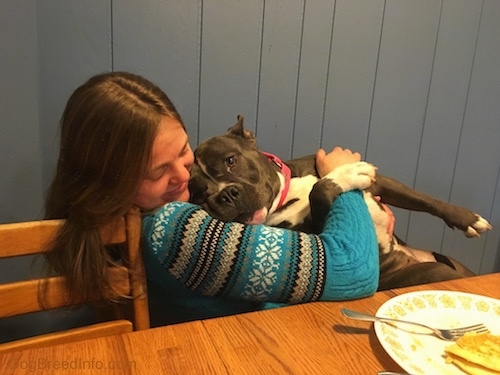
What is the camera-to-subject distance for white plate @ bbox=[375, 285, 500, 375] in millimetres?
907

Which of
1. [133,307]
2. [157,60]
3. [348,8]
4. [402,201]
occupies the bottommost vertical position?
[133,307]

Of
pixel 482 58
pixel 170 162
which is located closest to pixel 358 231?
pixel 170 162

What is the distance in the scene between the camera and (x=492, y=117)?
2.27 metres

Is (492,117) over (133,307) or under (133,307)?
over

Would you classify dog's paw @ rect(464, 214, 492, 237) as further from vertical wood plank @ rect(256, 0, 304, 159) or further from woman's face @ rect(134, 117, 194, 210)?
woman's face @ rect(134, 117, 194, 210)

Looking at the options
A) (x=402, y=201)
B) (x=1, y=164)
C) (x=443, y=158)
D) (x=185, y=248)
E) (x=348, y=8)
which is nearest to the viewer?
(x=185, y=248)

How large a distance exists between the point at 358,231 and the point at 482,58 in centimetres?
133

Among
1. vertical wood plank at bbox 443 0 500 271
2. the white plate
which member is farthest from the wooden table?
vertical wood plank at bbox 443 0 500 271

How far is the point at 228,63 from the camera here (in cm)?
174

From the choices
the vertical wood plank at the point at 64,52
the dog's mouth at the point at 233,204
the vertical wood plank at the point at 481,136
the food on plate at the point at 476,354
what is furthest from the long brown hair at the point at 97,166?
the vertical wood plank at the point at 481,136

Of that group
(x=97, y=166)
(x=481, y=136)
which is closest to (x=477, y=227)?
(x=481, y=136)

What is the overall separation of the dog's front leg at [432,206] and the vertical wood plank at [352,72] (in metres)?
0.39

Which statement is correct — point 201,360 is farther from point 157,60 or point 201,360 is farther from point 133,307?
point 157,60

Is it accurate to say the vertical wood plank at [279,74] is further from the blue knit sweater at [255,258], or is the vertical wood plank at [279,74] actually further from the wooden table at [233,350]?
the wooden table at [233,350]
